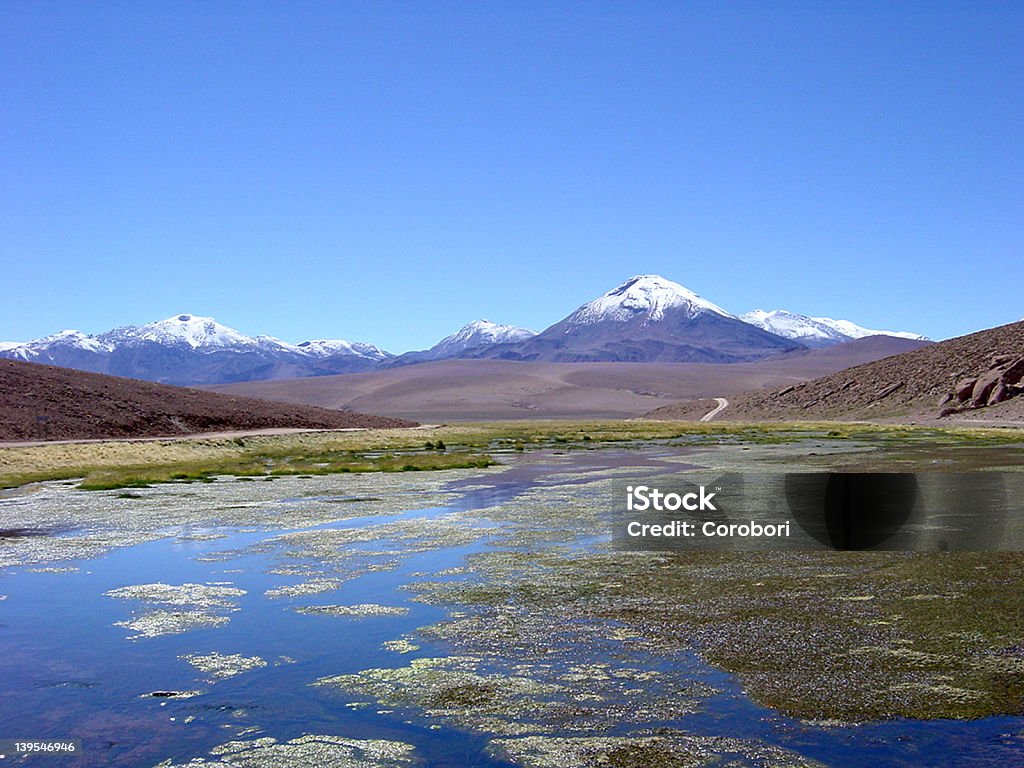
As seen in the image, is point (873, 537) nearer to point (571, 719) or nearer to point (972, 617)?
point (972, 617)

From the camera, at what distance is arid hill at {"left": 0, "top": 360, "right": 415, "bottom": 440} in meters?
72.8

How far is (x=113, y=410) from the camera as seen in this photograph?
81.1 metres

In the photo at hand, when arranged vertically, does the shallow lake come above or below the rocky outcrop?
below

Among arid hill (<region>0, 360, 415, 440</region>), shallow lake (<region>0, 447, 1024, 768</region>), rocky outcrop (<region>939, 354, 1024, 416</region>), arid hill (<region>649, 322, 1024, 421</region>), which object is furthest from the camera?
arid hill (<region>649, 322, 1024, 421</region>)

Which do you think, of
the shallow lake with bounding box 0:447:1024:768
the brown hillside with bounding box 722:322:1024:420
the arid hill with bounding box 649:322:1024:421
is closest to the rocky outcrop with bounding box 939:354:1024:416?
the arid hill with bounding box 649:322:1024:421

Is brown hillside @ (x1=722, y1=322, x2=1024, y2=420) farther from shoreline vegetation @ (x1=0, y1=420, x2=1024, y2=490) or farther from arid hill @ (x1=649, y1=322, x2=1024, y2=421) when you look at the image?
shoreline vegetation @ (x1=0, y1=420, x2=1024, y2=490)

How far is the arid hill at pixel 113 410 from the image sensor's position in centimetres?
7281

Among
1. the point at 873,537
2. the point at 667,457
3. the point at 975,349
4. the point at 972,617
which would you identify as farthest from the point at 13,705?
the point at 975,349

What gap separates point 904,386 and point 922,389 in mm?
3986

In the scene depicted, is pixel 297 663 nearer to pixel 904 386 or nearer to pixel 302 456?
pixel 302 456
